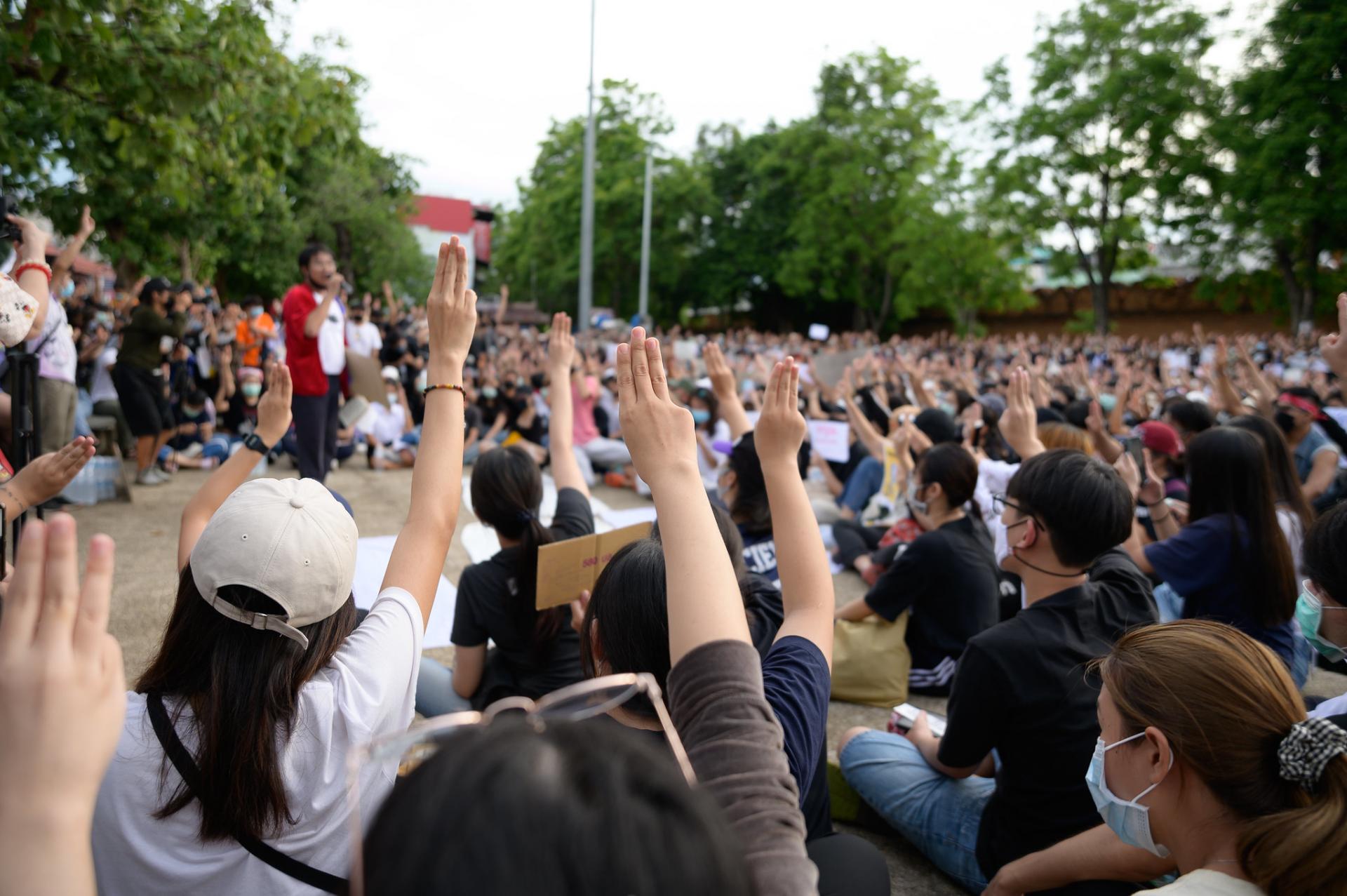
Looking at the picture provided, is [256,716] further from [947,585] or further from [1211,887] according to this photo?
[947,585]

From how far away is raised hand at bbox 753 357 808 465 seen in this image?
163 centimetres

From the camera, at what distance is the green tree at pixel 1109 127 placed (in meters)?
28.5

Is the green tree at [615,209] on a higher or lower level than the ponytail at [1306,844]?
higher

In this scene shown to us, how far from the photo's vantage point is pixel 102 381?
814 centimetres

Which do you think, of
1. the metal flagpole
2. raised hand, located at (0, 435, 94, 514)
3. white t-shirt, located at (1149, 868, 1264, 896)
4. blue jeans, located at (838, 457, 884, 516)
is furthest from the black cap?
the metal flagpole

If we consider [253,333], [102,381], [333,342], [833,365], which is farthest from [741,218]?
[333,342]

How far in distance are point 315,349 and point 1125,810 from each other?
5.83 m

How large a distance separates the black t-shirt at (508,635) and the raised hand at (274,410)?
2.71ft

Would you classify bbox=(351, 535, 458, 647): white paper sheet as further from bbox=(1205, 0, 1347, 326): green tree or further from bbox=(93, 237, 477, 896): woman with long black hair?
bbox=(1205, 0, 1347, 326): green tree

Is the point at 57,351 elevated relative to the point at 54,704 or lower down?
elevated

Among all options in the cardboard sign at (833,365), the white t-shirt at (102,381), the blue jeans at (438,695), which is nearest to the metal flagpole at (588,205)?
the cardboard sign at (833,365)

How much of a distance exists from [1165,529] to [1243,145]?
92.6 ft

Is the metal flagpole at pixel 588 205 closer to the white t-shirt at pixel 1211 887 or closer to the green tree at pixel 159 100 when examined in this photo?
the green tree at pixel 159 100

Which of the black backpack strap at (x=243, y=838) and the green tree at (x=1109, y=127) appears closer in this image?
the black backpack strap at (x=243, y=838)
